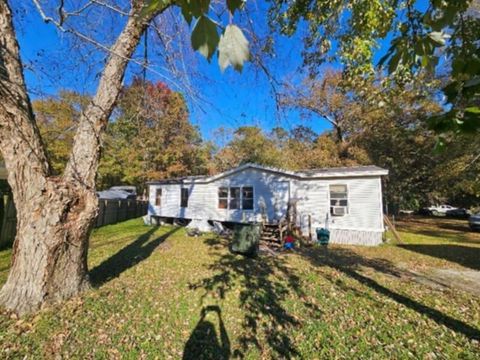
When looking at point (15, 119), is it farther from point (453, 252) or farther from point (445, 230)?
point (445, 230)

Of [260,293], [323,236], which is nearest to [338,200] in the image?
[323,236]

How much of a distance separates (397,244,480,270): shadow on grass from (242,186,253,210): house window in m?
7.06

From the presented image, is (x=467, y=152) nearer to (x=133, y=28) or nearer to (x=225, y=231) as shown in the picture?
(x=225, y=231)

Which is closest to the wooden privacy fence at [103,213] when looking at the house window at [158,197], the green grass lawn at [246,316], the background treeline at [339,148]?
the green grass lawn at [246,316]

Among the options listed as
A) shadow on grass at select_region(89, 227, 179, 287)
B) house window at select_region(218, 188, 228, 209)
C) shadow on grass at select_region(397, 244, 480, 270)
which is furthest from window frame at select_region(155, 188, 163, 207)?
shadow on grass at select_region(397, 244, 480, 270)

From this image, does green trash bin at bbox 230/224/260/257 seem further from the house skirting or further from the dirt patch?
the dirt patch

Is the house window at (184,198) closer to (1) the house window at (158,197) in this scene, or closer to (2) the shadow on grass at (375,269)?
(1) the house window at (158,197)

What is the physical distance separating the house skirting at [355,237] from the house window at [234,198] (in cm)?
501

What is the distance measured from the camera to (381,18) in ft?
10.0

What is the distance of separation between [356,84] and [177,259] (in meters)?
6.57

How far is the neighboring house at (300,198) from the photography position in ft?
34.2

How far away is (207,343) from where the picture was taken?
3.30 metres

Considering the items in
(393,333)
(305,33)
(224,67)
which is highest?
(305,33)

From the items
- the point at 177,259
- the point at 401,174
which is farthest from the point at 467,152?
the point at 177,259
